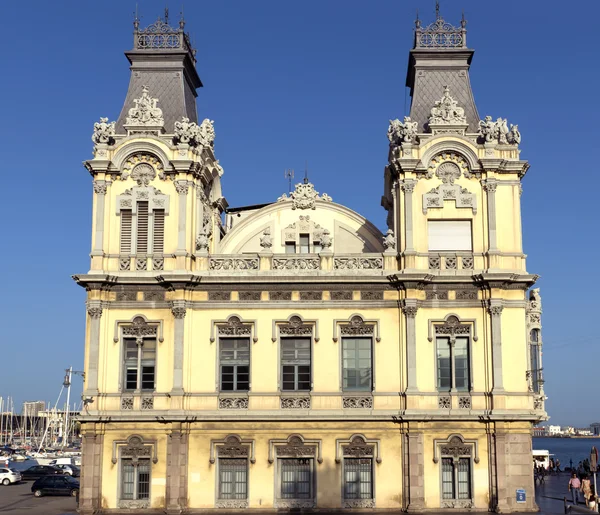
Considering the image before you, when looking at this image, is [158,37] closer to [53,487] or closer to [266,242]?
[266,242]

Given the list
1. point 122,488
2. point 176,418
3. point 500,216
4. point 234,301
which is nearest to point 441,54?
point 500,216

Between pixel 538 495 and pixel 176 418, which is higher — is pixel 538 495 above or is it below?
below

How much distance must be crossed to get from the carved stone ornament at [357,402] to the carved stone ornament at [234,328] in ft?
17.0

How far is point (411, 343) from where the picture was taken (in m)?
36.2

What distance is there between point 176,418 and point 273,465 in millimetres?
4626

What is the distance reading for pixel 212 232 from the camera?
1634 inches

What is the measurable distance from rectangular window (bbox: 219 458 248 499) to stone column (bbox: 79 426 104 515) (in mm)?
5198

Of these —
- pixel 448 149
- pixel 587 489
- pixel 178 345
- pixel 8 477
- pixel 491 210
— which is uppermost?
pixel 448 149

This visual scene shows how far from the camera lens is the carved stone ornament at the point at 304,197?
40344mm

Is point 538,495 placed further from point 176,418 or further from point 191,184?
point 191,184

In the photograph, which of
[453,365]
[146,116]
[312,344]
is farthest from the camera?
[146,116]

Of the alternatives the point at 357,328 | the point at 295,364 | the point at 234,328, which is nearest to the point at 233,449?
the point at 295,364

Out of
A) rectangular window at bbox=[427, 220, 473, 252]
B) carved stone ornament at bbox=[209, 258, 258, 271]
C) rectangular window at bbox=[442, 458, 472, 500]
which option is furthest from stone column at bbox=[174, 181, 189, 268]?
rectangular window at bbox=[442, 458, 472, 500]

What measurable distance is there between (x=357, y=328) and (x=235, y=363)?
18.4 ft
